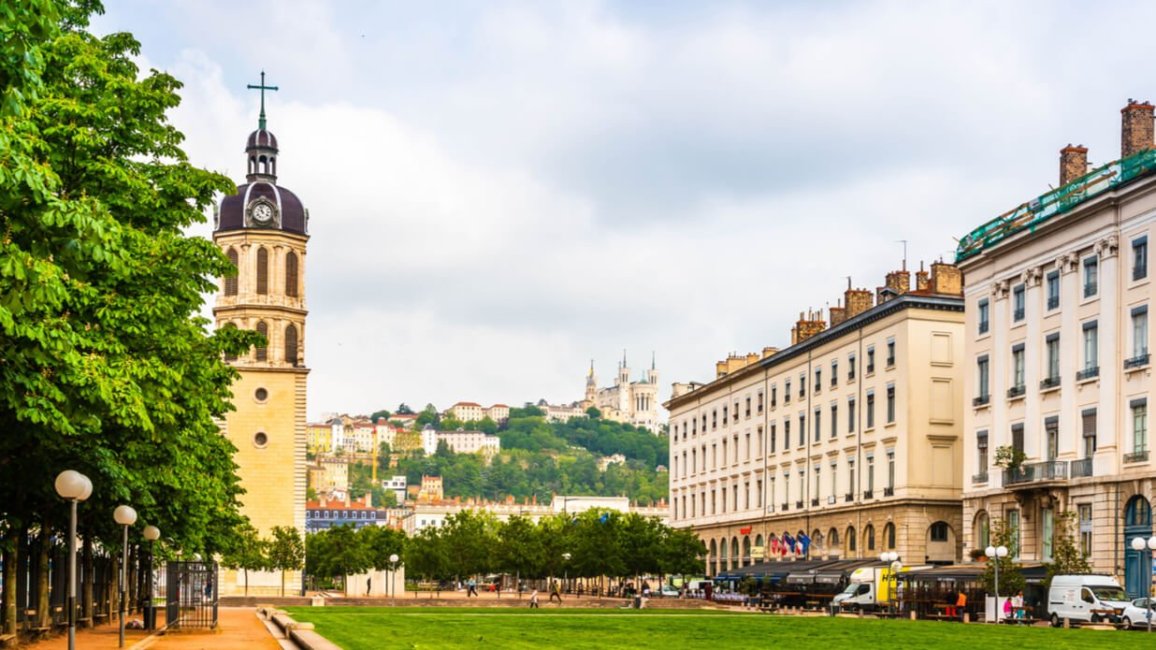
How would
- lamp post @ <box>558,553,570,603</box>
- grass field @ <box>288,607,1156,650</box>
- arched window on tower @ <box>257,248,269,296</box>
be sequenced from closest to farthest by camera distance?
grass field @ <box>288,607,1156,650</box> < arched window on tower @ <box>257,248,269,296</box> < lamp post @ <box>558,553,570,603</box>

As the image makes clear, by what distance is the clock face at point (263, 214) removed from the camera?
381ft

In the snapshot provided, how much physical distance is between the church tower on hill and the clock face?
71mm

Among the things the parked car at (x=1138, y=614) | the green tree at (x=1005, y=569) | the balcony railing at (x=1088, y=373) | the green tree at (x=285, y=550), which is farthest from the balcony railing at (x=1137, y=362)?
the green tree at (x=285, y=550)

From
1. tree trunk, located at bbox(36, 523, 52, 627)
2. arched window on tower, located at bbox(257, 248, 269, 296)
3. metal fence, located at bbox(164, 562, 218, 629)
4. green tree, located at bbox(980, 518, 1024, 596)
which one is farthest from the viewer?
arched window on tower, located at bbox(257, 248, 269, 296)

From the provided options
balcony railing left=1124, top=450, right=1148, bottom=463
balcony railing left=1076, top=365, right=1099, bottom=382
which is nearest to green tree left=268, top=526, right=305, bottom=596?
balcony railing left=1076, top=365, right=1099, bottom=382

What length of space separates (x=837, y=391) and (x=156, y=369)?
7532 cm

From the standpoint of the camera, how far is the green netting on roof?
66.1 m

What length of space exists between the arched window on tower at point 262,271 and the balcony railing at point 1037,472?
5849 cm

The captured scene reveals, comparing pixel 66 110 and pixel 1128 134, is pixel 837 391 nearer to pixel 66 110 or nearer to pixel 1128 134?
pixel 1128 134

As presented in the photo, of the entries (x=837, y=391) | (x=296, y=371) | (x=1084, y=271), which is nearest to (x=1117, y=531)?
(x=1084, y=271)

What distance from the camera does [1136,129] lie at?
72.9 metres

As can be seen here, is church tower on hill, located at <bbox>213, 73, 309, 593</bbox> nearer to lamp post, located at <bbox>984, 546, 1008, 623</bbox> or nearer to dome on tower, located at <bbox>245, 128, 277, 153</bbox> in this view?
dome on tower, located at <bbox>245, 128, 277, 153</bbox>

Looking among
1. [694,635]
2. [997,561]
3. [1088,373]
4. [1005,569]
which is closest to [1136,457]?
[1088,373]

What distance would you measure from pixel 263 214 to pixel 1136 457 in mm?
69623
